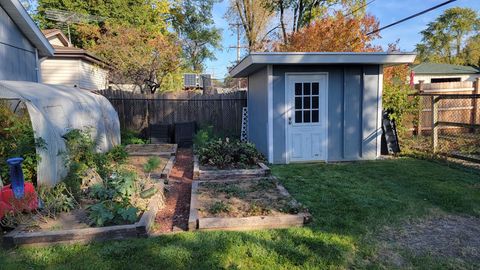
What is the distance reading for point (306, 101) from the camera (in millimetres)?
7590

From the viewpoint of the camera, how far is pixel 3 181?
4559 millimetres

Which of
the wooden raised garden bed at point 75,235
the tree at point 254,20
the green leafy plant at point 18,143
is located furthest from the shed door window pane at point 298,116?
the tree at point 254,20

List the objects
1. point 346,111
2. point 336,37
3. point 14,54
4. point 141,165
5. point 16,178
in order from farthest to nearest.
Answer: point 336,37 < point 14,54 < point 346,111 < point 141,165 < point 16,178

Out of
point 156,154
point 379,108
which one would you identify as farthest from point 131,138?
→ point 379,108

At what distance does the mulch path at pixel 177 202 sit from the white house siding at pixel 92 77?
890 centimetres

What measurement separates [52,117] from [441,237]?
6008 mm

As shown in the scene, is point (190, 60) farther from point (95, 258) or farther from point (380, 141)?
point (95, 258)

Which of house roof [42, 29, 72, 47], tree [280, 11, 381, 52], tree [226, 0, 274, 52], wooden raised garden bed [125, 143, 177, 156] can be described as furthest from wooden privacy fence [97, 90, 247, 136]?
tree [226, 0, 274, 52]

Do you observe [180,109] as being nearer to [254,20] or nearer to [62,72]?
[62,72]

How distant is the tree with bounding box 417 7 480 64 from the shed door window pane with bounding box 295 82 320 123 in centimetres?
3746

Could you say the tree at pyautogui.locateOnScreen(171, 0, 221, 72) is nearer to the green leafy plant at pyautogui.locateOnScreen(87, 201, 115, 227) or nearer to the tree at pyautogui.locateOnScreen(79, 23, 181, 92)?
the tree at pyautogui.locateOnScreen(79, 23, 181, 92)

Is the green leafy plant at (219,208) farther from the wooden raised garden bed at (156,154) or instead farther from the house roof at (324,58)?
the house roof at (324,58)

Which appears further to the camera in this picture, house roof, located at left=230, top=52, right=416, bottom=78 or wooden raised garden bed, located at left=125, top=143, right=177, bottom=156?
wooden raised garden bed, located at left=125, top=143, right=177, bottom=156

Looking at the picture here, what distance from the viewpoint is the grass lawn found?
10.1ft
